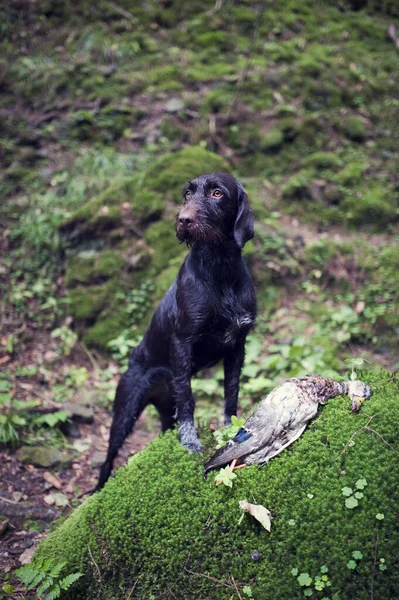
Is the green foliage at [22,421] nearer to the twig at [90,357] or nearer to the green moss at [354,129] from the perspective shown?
the twig at [90,357]

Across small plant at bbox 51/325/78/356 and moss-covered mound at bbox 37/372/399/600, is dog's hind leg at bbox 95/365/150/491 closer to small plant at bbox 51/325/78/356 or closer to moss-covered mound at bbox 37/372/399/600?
moss-covered mound at bbox 37/372/399/600

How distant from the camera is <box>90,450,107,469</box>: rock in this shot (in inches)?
190

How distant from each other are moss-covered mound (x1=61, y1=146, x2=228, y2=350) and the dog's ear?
9.75 feet

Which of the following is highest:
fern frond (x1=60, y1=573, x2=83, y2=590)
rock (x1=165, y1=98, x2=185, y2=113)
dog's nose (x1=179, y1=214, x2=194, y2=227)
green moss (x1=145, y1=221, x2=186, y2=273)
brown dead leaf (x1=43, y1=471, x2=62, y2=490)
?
dog's nose (x1=179, y1=214, x2=194, y2=227)

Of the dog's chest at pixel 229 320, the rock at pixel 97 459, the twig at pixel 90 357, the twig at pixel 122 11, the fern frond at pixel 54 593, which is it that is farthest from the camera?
the twig at pixel 122 11

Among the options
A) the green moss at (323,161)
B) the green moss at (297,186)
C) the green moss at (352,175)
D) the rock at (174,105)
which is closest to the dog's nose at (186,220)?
the green moss at (297,186)

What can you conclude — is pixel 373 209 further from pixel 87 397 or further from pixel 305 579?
pixel 305 579

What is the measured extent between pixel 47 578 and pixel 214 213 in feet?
8.32

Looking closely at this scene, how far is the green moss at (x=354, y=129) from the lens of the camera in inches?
339

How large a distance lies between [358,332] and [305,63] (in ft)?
21.5

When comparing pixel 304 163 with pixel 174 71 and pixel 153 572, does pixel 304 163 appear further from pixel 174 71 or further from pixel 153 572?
pixel 153 572

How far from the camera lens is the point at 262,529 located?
2.51m

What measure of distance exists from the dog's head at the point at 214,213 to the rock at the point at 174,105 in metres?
6.62

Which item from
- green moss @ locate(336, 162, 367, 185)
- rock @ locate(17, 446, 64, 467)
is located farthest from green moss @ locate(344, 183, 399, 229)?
rock @ locate(17, 446, 64, 467)
